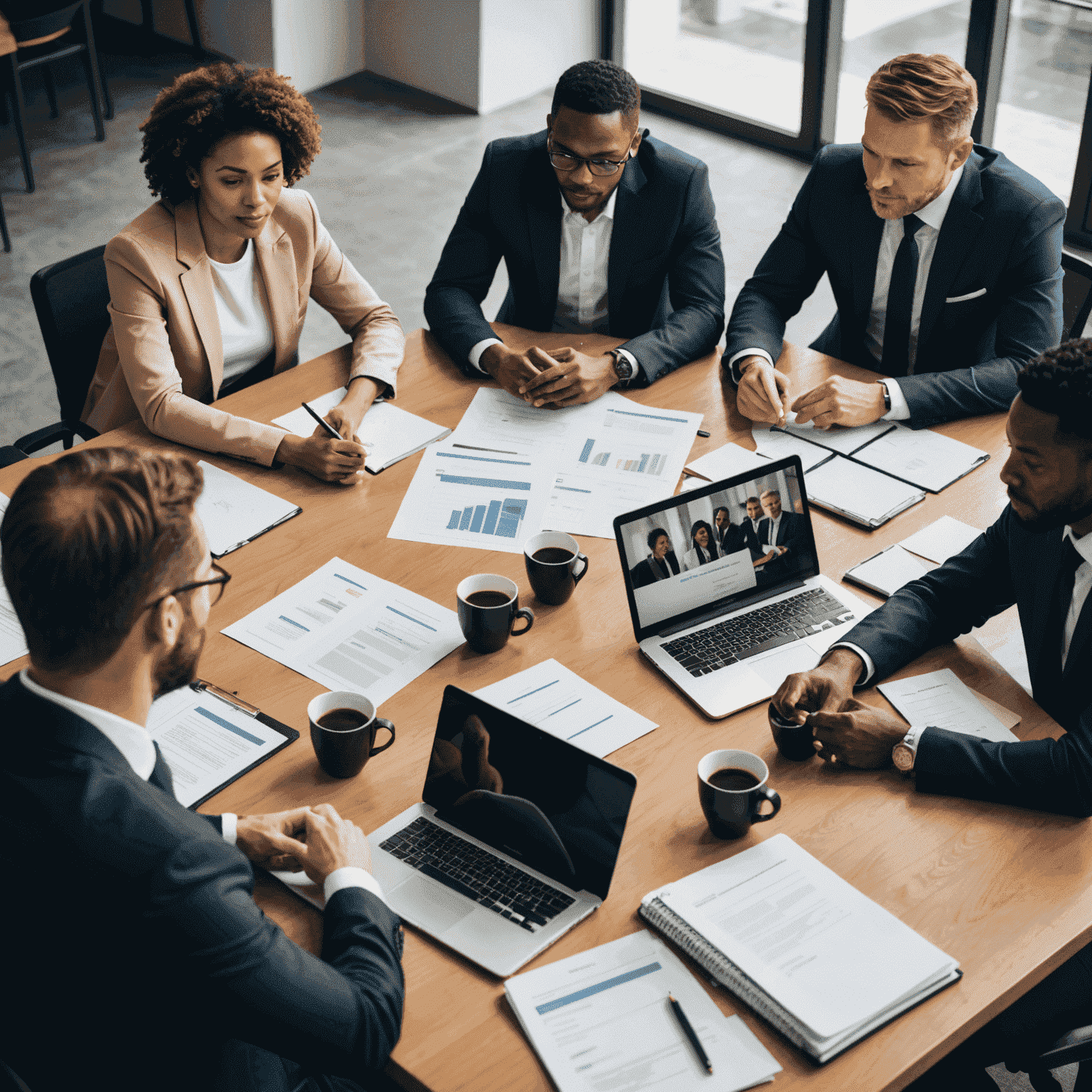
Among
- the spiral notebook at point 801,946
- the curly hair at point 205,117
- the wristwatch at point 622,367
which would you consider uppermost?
the curly hair at point 205,117

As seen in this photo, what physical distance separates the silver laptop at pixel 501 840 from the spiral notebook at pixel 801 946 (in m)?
0.11

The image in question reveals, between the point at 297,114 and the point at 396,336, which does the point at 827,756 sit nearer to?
the point at 396,336

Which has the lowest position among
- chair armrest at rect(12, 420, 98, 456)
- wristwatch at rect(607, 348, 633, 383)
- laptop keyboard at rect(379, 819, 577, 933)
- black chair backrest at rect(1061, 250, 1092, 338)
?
chair armrest at rect(12, 420, 98, 456)

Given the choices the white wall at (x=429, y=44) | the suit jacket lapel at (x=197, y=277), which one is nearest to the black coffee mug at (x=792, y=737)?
the suit jacket lapel at (x=197, y=277)

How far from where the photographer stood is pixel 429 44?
6.69 meters

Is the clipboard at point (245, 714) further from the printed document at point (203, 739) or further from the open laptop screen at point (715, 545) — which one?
the open laptop screen at point (715, 545)

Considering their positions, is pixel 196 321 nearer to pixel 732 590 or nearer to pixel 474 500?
pixel 474 500

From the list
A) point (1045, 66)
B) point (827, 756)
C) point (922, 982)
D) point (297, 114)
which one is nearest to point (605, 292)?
point (297, 114)

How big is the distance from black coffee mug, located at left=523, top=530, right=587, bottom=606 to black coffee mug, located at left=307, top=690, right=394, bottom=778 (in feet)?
1.34

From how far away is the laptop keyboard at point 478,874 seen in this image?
5.16ft

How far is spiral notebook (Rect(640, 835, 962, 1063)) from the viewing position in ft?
4.66

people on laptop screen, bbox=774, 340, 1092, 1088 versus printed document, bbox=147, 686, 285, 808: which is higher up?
people on laptop screen, bbox=774, 340, 1092, 1088

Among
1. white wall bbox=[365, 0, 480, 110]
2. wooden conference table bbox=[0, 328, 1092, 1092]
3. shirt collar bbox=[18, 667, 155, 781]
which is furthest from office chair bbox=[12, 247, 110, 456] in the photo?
white wall bbox=[365, 0, 480, 110]

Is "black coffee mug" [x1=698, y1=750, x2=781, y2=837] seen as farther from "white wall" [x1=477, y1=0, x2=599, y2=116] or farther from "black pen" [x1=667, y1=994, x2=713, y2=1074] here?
"white wall" [x1=477, y1=0, x2=599, y2=116]
